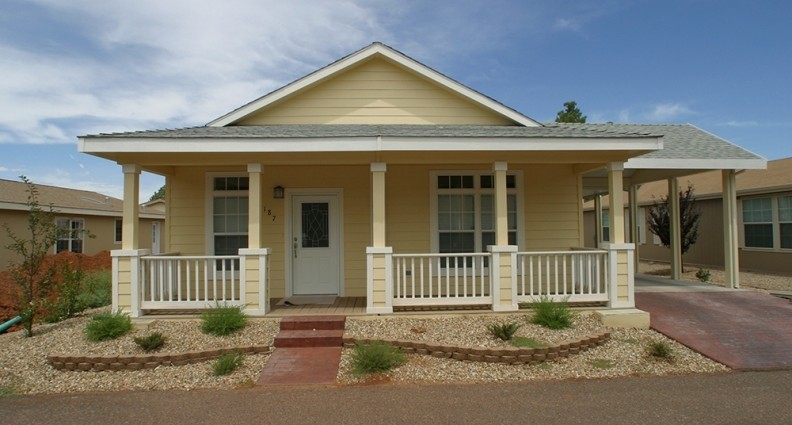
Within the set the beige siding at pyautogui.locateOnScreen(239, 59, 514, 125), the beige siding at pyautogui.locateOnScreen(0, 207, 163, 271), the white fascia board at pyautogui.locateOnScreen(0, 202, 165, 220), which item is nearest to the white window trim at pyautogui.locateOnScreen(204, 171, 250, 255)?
the beige siding at pyautogui.locateOnScreen(239, 59, 514, 125)

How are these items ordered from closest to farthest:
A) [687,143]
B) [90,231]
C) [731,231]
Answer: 1. [731,231]
2. [687,143]
3. [90,231]

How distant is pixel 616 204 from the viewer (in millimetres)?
7141

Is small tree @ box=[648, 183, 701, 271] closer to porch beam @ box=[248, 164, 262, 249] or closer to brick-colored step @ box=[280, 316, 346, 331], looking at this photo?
brick-colored step @ box=[280, 316, 346, 331]

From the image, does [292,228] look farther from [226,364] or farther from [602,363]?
[602,363]

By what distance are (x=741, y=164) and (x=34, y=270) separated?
12437 mm

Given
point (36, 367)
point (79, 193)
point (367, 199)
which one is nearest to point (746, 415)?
point (367, 199)

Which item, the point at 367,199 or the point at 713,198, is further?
the point at 713,198

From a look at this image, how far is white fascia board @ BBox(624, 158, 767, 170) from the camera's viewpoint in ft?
28.2

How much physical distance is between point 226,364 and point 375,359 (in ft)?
5.61

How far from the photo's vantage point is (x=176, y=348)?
5.68m

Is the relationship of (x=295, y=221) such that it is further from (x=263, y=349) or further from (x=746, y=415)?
(x=746, y=415)

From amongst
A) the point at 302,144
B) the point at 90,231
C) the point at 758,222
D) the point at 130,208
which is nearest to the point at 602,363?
the point at 302,144

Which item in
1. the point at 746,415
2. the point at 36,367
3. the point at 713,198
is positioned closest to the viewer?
the point at 746,415

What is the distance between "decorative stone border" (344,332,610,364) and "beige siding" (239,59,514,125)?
4.57 m
